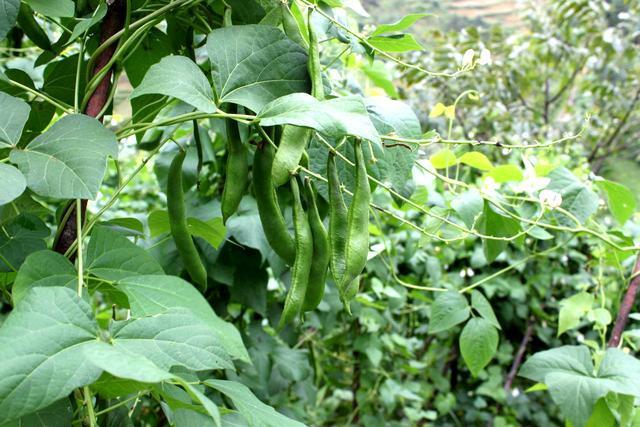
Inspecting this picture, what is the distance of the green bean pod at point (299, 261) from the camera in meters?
0.66

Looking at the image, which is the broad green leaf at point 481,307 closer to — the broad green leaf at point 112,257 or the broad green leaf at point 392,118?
the broad green leaf at point 392,118

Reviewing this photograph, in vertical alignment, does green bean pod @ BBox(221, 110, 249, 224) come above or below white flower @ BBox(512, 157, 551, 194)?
above

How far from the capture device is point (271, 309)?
1.65 metres

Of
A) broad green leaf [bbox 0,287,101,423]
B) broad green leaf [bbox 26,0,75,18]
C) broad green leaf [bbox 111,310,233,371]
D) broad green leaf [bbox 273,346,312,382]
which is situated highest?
broad green leaf [bbox 26,0,75,18]

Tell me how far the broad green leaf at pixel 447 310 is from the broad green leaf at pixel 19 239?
0.84 m

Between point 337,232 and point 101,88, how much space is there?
34cm

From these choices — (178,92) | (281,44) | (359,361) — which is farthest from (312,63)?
(359,361)

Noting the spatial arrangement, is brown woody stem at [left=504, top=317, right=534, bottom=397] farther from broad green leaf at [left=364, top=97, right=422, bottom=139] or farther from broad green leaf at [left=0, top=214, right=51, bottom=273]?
broad green leaf at [left=0, top=214, right=51, bottom=273]

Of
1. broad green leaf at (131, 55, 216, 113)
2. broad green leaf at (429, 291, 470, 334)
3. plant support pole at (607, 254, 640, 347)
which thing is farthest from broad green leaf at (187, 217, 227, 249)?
plant support pole at (607, 254, 640, 347)

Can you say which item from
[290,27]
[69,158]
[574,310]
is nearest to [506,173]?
[574,310]

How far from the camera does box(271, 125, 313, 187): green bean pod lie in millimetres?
588

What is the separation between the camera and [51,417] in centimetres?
56

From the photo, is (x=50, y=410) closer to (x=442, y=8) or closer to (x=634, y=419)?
(x=634, y=419)

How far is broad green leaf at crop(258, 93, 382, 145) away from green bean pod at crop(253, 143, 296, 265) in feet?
0.35
